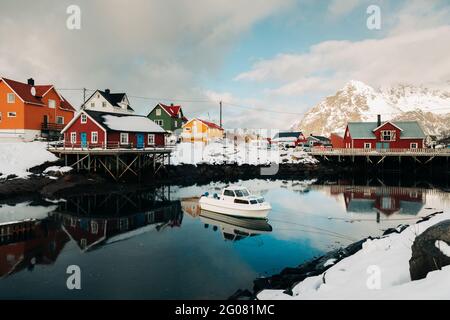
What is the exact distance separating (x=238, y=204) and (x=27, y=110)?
123ft

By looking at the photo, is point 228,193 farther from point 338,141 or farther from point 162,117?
point 338,141

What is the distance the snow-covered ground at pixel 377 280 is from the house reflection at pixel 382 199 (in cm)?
1323

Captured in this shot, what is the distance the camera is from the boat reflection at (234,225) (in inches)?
785

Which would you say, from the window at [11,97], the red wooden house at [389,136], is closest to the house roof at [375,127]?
the red wooden house at [389,136]

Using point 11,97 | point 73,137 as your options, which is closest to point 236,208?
point 73,137

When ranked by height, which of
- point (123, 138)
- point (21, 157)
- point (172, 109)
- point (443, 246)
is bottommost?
point (443, 246)

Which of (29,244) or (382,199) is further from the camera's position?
(382,199)

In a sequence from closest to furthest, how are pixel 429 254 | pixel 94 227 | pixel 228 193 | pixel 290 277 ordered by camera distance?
pixel 429 254 < pixel 290 277 < pixel 94 227 < pixel 228 193

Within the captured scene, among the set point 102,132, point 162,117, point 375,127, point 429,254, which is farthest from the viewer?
point 162,117

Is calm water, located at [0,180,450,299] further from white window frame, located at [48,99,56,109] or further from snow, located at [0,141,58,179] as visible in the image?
white window frame, located at [48,99,56,109]

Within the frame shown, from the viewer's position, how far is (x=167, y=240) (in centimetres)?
1856

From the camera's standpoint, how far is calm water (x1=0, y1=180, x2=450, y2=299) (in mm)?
12695

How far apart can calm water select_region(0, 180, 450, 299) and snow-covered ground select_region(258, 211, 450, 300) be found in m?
3.53
